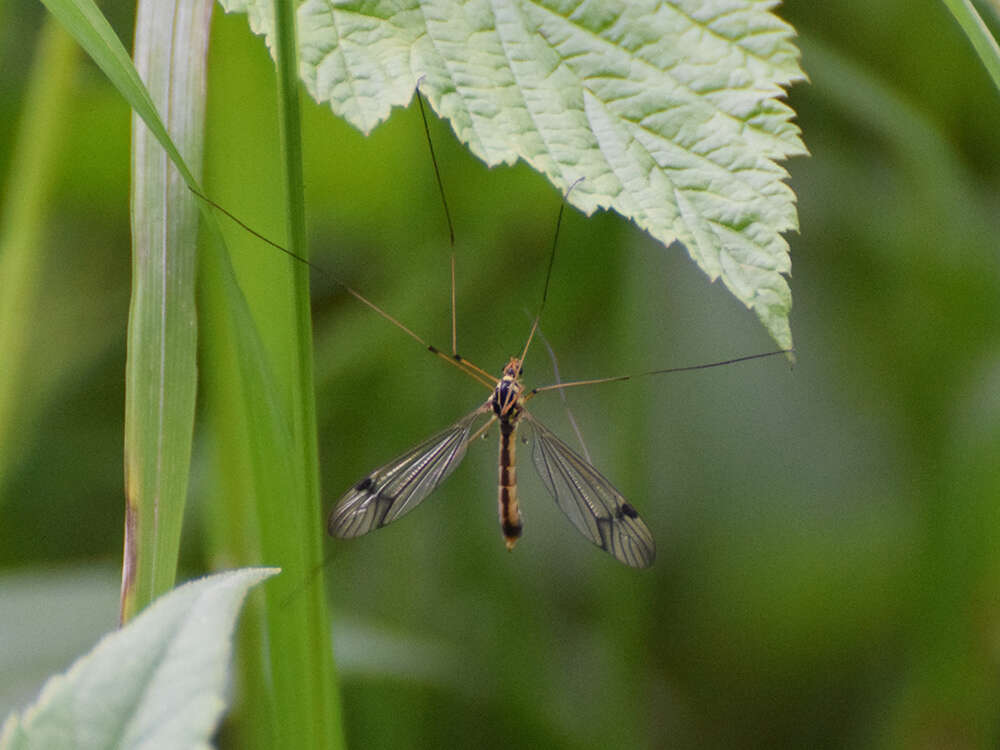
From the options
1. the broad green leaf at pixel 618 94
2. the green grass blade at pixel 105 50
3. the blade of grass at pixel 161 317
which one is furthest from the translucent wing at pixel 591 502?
the green grass blade at pixel 105 50

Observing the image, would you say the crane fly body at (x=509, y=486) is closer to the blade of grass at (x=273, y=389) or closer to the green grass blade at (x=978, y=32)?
the blade of grass at (x=273, y=389)

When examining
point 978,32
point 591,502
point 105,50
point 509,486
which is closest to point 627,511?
point 591,502

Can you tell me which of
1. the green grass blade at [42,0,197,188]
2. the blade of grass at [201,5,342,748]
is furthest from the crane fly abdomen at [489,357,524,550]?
the green grass blade at [42,0,197,188]

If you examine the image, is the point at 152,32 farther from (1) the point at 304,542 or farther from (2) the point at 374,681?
(2) the point at 374,681

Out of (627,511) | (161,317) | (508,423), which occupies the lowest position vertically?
(627,511)

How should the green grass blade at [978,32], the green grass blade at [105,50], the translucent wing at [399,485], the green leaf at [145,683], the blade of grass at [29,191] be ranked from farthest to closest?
the translucent wing at [399,485]
the blade of grass at [29,191]
the green grass blade at [978,32]
the green grass blade at [105,50]
the green leaf at [145,683]

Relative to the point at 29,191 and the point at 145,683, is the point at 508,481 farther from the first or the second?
the point at 145,683
